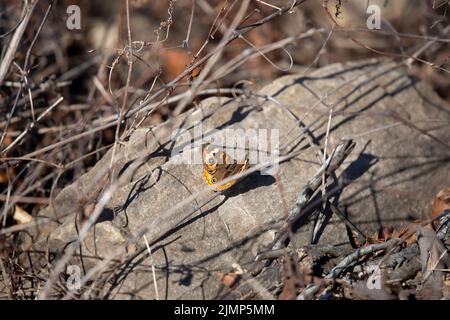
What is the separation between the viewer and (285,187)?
8.78 feet

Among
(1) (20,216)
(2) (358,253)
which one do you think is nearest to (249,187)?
(2) (358,253)

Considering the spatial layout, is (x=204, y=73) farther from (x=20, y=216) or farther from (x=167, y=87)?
(x=20, y=216)

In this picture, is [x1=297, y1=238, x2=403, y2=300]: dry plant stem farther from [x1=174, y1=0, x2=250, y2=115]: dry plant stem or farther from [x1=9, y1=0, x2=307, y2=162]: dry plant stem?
[x1=9, y1=0, x2=307, y2=162]: dry plant stem

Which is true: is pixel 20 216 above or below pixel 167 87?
below

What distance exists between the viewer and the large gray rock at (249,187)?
7.79 ft

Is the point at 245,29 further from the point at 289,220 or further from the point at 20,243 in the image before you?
the point at 20,243

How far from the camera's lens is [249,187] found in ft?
8.57

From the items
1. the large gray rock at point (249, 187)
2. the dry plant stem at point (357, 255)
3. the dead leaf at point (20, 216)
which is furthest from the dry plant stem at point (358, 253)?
the dead leaf at point (20, 216)

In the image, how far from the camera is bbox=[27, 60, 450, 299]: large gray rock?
238 cm

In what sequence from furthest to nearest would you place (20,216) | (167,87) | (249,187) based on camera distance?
1. (20,216)
2. (249,187)
3. (167,87)

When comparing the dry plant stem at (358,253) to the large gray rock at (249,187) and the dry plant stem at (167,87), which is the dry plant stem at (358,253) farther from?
the dry plant stem at (167,87)
